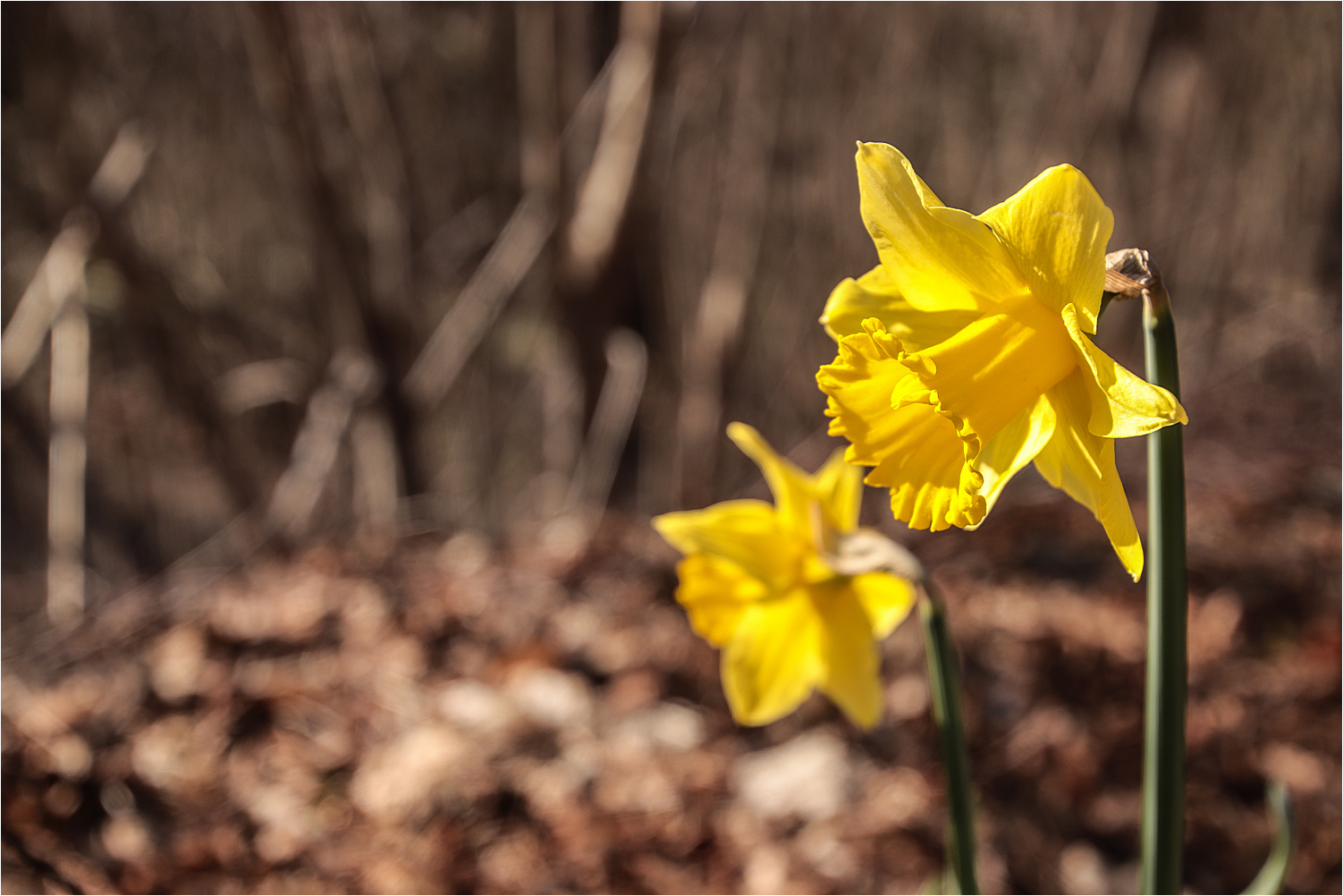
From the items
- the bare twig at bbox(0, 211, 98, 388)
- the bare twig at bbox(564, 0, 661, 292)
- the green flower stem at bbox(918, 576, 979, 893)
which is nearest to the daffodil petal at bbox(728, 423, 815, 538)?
the green flower stem at bbox(918, 576, 979, 893)

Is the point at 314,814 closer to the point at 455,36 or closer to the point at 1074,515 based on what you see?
the point at 1074,515

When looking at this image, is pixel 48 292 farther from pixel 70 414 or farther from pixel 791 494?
pixel 791 494

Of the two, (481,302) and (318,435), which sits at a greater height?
(481,302)

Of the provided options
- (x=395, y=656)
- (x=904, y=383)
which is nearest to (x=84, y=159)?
(x=395, y=656)

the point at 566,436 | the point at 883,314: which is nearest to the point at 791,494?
the point at 883,314

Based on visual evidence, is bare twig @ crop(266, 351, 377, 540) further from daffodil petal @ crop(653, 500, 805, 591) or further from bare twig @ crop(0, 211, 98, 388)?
daffodil petal @ crop(653, 500, 805, 591)

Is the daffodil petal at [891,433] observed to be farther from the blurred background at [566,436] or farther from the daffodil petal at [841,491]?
the blurred background at [566,436]

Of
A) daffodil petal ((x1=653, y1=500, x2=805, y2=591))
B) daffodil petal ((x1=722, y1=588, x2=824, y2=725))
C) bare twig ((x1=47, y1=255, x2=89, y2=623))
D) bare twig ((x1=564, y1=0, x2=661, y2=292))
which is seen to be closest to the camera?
daffodil petal ((x1=653, y1=500, x2=805, y2=591))
